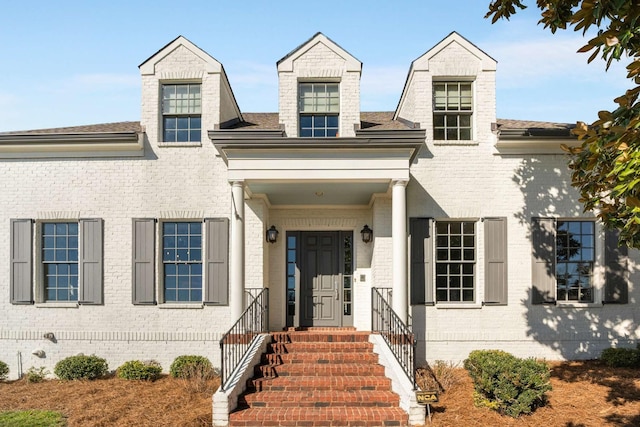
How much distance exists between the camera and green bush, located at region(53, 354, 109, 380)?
973cm

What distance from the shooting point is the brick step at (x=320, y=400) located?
299 inches

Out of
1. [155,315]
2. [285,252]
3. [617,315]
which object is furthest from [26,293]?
[617,315]

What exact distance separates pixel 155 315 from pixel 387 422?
5667mm

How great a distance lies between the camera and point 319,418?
714 cm

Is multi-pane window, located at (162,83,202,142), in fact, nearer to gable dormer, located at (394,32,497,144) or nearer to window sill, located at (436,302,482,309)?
gable dormer, located at (394,32,497,144)

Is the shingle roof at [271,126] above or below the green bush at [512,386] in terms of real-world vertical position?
above

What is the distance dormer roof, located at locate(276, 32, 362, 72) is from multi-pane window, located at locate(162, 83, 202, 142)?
2086 mm

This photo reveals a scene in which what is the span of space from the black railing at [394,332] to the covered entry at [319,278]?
1035mm

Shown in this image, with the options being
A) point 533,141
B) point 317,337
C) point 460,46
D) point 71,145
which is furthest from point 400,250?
point 71,145

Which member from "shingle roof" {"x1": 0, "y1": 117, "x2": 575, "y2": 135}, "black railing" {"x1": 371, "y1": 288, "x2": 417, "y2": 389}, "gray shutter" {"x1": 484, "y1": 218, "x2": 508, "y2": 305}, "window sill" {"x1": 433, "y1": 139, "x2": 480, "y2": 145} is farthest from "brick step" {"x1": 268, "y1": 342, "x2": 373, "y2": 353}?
"shingle roof" {"x1": 0, "y1": 117, "x2": 575, "y2": 135}

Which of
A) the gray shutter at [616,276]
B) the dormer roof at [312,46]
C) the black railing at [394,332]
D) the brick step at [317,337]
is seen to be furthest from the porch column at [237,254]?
the gray shutter at [616,276]

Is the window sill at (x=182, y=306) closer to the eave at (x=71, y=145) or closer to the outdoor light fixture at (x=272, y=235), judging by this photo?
the outdoor light fixture at (x=272, y=235)

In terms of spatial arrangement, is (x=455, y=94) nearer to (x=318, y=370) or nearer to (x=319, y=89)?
(x=319, y=89)

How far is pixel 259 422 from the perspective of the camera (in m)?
7.08
